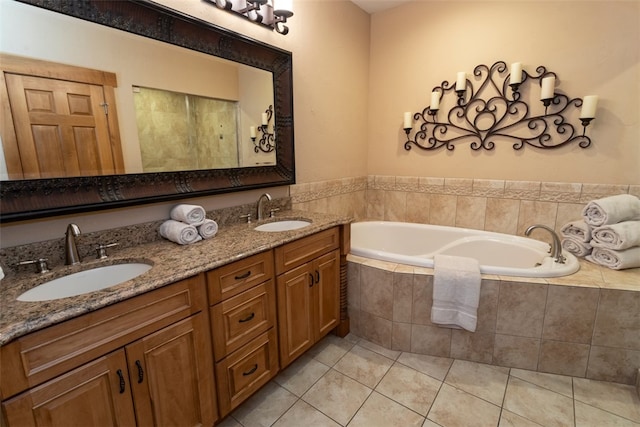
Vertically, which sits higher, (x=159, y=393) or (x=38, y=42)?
(x=38, y=42)

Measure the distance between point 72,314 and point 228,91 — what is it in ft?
4.42

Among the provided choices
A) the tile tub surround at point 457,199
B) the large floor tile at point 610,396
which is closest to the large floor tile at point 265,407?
the tile tub surround at point 457,199

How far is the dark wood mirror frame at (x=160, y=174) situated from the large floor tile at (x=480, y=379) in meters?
1.59

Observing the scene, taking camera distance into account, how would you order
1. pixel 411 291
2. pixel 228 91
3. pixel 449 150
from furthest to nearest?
pixel 449 150, pixel 411 291, pixel 228 91

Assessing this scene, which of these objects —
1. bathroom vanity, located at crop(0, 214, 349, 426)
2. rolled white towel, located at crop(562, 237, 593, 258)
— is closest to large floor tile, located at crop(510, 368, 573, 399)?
rolled white towel, located at crop(562, 237, 593, 258)

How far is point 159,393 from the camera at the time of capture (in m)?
1.09

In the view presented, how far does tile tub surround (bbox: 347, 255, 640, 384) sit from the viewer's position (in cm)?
160

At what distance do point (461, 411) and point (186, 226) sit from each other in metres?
1.62

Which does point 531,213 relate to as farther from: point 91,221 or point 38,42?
point 38,42

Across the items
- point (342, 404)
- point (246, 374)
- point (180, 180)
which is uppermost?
point (180, 180)

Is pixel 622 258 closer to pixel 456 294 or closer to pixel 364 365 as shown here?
pixel 456 294

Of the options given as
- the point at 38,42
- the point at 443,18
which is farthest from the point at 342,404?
the point at 443,18

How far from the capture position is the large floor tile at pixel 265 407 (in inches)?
57.6

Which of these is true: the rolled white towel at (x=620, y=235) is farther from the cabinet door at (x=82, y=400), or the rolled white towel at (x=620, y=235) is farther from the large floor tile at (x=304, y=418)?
the cabinet door at (x=82, y=400)
